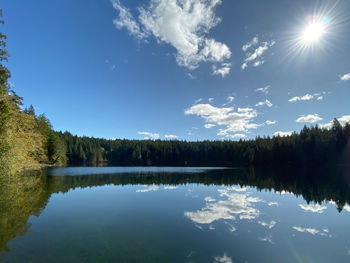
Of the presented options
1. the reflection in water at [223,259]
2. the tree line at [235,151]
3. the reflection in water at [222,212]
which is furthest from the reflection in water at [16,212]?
the tree line at [235,151]

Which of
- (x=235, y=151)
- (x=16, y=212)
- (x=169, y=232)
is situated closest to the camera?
(x=169, y=232)

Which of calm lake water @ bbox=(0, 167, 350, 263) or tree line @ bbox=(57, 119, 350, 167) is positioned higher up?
tree line @ bbox=(57, 119, 350, 167)

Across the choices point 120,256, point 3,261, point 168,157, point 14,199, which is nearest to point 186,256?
point 120,256

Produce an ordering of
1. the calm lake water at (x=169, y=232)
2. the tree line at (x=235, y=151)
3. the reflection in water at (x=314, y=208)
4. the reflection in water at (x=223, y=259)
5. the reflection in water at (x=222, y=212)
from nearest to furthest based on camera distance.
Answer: the reflection in water at (x=223, y=259)
the calm lake water at (x=169, y=232)
the reflection in water at (x=222, y=212)
the reflection in water at (x=314, y=208)
the tree line at (x=235, y=151)

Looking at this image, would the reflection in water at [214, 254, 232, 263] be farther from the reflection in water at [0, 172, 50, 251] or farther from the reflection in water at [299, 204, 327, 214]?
the reflection in water at [299, 204, 327, 214]

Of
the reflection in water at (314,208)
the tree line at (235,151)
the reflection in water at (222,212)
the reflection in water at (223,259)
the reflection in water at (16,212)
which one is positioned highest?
the tree line at (235,151)

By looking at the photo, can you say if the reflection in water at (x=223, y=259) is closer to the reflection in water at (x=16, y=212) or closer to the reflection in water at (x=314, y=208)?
the reflection in water at (x=16, y=212)

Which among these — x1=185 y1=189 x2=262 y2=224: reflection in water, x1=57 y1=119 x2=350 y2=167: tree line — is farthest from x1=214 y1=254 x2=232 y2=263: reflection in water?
x1=57 y1=119 x2=350 y2=167: tree line

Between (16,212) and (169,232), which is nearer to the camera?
(169,232)

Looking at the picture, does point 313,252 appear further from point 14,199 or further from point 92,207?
point 14,199

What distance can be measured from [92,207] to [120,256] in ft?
29.5

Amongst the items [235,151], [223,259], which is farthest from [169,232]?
[235,151]

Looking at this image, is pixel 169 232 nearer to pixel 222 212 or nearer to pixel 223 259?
pixel 223 259

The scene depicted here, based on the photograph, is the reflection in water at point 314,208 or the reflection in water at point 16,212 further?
the reflection in water at point 314,208
